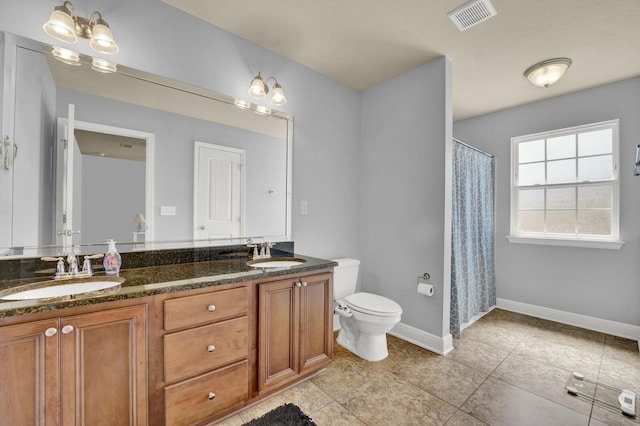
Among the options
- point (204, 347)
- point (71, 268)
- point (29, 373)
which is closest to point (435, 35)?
point (204, 347)

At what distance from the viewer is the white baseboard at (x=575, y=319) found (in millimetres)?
2611

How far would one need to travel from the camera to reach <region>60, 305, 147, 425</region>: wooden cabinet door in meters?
1.05

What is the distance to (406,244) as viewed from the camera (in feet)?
8.58

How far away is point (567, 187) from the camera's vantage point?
3.04 m

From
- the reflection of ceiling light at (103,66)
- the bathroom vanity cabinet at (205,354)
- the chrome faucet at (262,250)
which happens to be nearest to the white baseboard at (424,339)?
the chrome faucet at (262,250)

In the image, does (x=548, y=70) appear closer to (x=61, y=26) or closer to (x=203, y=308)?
(x=203, y=308)

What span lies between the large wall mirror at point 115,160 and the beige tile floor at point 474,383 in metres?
1.26

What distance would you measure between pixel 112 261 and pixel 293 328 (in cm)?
109

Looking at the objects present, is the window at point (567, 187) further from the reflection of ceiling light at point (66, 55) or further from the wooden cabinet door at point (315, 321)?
the reflection of ceiling light at point (66, 55)

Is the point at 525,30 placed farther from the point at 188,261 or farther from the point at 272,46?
the point at 188,261

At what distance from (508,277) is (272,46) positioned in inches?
146

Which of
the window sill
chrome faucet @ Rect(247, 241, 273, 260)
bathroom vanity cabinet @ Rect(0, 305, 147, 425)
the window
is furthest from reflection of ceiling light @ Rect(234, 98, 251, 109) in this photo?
the window sill

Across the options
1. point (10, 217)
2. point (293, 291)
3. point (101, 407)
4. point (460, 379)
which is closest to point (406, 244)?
point (460, 379)

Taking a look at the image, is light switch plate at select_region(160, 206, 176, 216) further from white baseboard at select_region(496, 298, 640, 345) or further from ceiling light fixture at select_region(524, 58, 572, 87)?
white baseboard at select_region(496, 298, 640, 345)
